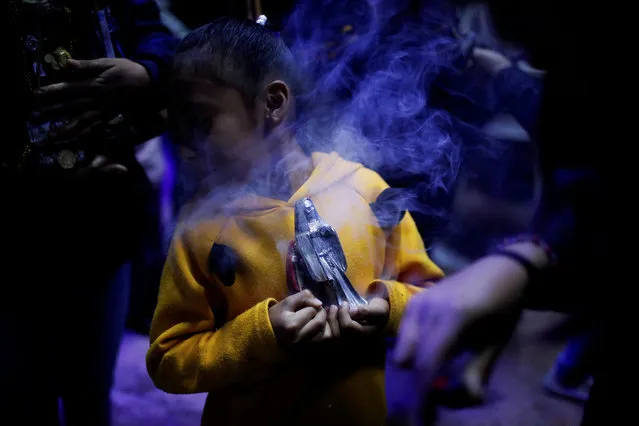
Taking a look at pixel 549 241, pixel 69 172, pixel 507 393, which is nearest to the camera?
pixel 549 241

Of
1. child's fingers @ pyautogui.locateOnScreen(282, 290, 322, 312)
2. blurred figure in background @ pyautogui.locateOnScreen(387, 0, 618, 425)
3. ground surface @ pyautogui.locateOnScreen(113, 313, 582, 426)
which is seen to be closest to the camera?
blurred figure in background @ pyautogui.locateOnScreen(387, 0, 618, 425)

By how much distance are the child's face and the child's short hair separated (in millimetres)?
20

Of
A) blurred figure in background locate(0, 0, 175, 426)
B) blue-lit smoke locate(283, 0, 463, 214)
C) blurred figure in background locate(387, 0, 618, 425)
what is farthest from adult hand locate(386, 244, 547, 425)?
blurred figure in background locate(0, 0, 175, 426)

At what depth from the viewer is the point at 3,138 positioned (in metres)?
0.83

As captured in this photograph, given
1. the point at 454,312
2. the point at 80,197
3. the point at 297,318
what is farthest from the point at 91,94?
the point at 454,312

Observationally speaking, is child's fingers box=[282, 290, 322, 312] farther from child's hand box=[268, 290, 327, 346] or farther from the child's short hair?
the child's short hair

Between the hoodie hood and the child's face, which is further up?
the child's face

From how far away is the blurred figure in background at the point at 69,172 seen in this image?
0.80 meters

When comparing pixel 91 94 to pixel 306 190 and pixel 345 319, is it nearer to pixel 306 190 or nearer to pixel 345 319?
pixel 306 190

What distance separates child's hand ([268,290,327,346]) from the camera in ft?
2.55

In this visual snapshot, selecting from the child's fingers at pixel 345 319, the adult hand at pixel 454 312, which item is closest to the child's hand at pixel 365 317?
the child's fingers at pixel 345 319

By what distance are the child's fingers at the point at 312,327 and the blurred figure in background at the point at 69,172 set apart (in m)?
0.45

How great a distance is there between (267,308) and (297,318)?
0.06 m

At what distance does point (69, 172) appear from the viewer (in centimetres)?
90
